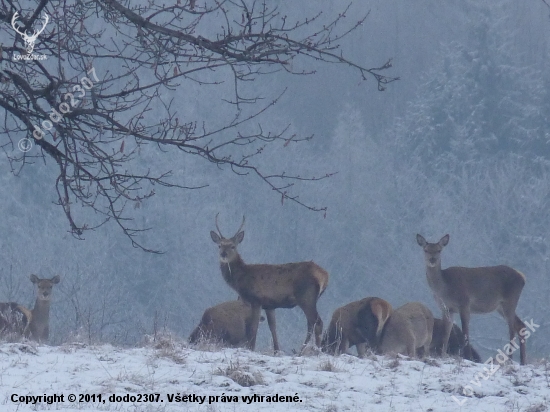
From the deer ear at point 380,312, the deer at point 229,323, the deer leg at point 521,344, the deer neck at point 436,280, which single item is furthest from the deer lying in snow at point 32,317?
the deer leg at point 521,344

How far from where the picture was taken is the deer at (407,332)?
11859 mm

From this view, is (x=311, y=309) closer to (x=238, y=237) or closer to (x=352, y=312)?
(x=352, y=312)

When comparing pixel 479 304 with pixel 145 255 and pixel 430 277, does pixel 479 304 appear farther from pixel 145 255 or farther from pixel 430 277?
pixel 145 255

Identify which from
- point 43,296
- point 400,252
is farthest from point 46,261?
point 43,296

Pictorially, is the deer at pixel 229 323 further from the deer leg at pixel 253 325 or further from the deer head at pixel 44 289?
the deer head at pixel 44 289

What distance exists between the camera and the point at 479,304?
13.4 meters

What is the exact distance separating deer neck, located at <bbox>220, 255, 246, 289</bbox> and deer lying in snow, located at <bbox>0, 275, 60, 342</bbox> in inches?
106

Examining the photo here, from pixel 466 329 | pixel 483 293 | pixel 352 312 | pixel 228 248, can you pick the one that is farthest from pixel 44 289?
pixel 483 293

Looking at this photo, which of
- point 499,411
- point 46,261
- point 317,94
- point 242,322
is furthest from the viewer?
point 317,94

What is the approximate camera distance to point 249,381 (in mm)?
7879

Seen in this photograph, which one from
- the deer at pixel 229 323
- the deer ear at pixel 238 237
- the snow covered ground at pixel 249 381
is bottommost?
the snow covered ground at pixel 249 381

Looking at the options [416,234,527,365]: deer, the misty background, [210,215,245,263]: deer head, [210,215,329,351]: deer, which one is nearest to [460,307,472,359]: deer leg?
[416,234,527,365]: deer

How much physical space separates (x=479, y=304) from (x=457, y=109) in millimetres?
56171

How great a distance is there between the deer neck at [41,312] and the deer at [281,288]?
2.97m
